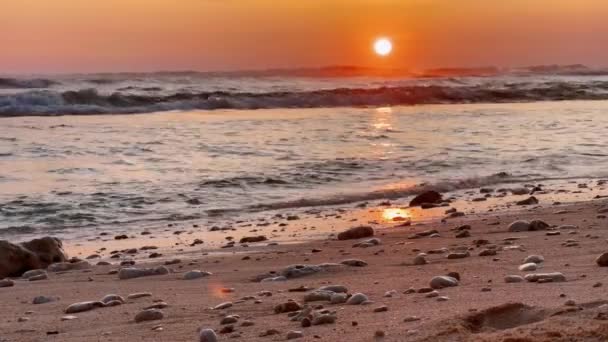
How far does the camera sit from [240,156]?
43.9 feet

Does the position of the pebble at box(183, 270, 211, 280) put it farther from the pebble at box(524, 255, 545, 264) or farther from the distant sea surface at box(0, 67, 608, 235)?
the distant sea surface at box(0, 67, 608, 235)

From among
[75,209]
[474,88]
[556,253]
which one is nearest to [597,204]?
[556,253]

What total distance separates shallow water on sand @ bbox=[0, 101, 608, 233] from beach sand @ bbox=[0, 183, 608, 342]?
160cm

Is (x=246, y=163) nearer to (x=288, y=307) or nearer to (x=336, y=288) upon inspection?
(x=336, y=288)

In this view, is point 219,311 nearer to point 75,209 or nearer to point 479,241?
point 479,241

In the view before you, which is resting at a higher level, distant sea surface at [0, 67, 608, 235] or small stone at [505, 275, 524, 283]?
small stone at [505, 275, 524, 283]

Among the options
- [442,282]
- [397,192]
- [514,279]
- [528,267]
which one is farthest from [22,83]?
[514,279]

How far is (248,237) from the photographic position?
7.01 meters

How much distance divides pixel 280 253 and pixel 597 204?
3.45 m

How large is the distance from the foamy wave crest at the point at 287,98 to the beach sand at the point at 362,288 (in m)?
20.8

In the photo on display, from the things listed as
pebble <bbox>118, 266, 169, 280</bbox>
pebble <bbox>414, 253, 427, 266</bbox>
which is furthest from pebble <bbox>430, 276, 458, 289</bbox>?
pebble <bbox>118, 266, 169, 280</bbox>

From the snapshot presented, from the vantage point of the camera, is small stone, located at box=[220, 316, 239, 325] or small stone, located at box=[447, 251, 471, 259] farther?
small stone, located at box=[447, 251, 471, 259]

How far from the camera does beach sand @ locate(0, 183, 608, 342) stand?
9.60ft

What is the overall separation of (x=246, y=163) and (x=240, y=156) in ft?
3.15
